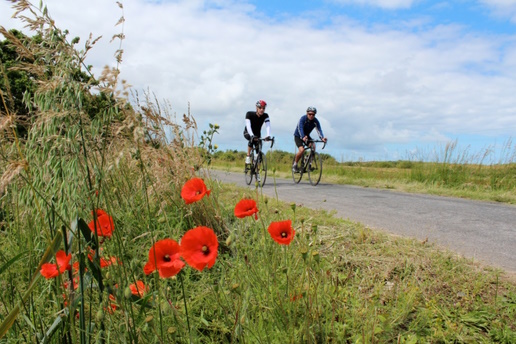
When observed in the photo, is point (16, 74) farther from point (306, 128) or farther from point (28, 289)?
point (306, 128)

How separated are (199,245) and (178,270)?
10 cm

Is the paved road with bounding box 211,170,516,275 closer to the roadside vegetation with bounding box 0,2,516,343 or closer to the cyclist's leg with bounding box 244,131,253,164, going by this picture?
the roadside vegetation with bounding box 0,2,516,343

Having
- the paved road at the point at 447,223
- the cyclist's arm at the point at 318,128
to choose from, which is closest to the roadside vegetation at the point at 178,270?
the paved road at the point at 447,223

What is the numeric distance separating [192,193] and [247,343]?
2.13 feet

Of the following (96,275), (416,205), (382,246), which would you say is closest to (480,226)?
(416,205)

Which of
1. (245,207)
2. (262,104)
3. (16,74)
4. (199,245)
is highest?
(262,104)

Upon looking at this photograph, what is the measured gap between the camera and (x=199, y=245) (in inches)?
50.1

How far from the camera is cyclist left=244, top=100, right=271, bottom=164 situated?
9.74m

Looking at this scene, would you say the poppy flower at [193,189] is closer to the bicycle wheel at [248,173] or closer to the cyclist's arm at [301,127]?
the bicycle wheel at [248,173]

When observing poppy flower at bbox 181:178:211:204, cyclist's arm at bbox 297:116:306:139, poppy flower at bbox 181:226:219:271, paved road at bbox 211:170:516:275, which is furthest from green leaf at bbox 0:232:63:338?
cyclist's arm at bbox 297:116:306:139

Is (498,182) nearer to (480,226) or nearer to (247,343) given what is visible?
(480,226)

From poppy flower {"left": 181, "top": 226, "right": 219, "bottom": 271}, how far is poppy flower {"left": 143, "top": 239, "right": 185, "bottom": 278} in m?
0.03

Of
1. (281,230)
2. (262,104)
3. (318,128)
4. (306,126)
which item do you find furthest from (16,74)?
(318,128)

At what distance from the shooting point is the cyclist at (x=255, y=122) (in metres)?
9.74
